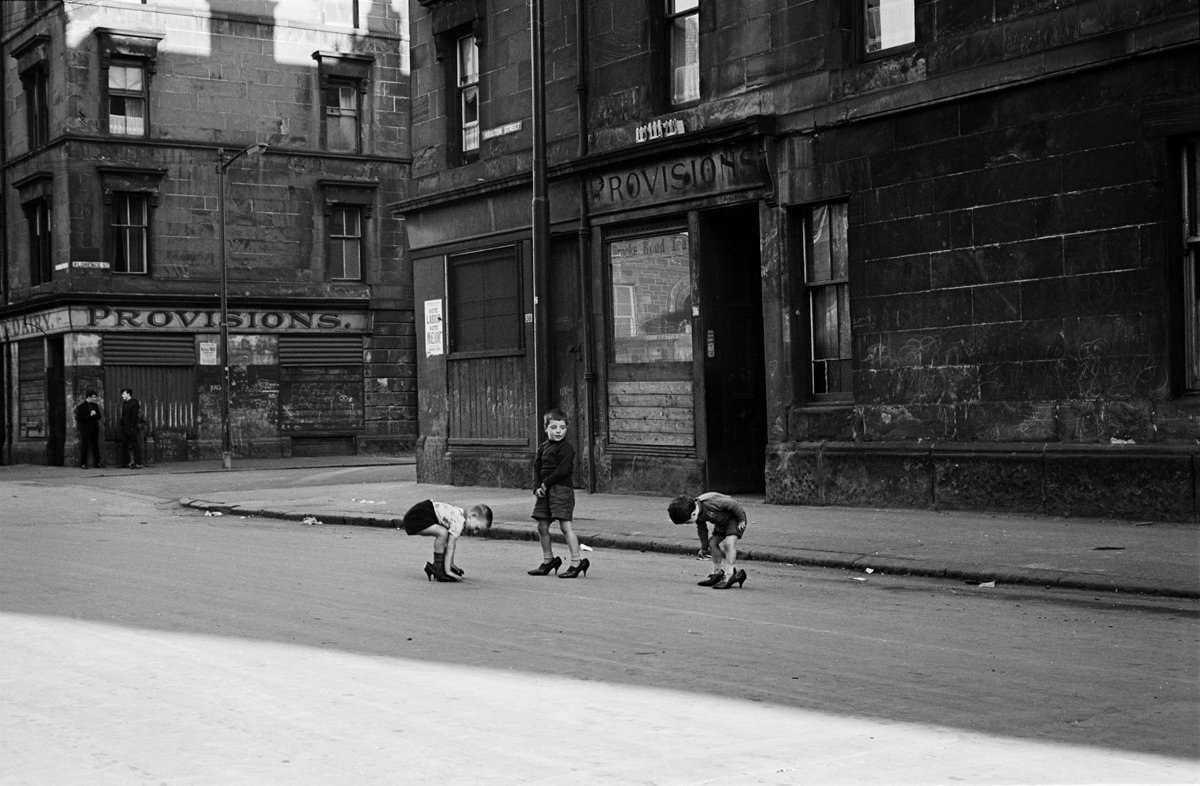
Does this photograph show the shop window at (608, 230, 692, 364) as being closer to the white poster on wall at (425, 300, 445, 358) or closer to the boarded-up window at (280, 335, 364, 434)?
the white poster on wall at (425, 300, 445, 358)

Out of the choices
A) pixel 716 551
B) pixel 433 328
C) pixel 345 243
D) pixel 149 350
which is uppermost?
pixel 345 243

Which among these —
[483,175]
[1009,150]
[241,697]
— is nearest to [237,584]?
[241,697]

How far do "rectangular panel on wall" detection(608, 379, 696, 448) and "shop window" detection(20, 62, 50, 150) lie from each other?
23.3m

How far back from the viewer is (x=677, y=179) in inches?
767

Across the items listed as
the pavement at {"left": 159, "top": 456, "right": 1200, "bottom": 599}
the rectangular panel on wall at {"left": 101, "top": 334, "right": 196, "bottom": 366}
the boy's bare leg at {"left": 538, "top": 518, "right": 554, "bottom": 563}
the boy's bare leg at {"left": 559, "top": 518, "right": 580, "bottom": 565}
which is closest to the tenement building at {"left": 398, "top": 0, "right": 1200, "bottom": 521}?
the pavement at {"left": 159, "top": 456, "right": 1200, "bottom": 599}

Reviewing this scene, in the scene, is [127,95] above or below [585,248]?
above

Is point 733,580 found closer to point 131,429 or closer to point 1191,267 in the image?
point 1191,267

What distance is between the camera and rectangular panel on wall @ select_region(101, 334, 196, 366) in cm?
3703

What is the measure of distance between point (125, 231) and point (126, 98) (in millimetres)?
3388

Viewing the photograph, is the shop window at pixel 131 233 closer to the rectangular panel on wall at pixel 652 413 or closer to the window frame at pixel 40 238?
the window frame at pixel 40 238

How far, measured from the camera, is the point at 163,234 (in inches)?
1485

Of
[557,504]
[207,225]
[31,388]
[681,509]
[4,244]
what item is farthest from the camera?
[4,244]

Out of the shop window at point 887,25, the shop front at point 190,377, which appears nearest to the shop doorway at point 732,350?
the shop window at point 887,25

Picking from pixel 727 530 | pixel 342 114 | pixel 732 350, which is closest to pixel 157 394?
pixel 342 114
